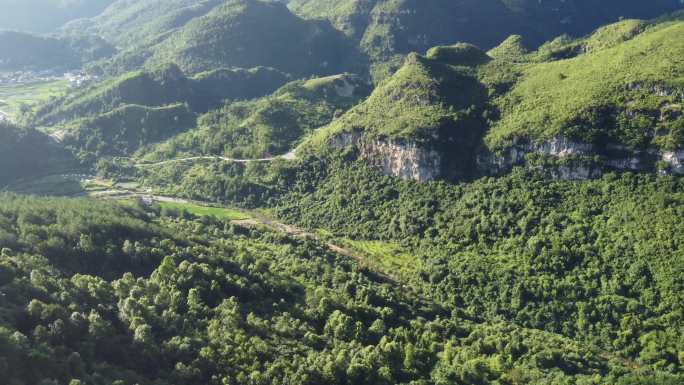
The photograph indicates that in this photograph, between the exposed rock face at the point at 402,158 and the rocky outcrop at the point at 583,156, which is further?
the exposed rock face at the point at 402,158

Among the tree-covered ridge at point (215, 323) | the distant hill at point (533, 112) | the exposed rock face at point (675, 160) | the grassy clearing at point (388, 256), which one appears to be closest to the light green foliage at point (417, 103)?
the distant hill at point (533, 112)

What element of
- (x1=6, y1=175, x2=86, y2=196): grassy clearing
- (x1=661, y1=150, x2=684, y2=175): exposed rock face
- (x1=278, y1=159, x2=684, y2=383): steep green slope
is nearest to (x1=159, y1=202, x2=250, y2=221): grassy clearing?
(x1=278, y1=159, x2=684, y2=383): steep green slope

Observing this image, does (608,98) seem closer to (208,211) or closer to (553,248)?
(553,248)

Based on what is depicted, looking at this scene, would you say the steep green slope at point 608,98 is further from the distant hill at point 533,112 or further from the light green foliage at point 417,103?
the light green foliage at point 417,103

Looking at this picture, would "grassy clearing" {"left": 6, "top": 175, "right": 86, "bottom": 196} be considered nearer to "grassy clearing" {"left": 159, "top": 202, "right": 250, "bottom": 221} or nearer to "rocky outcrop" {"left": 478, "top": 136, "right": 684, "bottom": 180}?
"grassy clearing" {"left": 159, "top": 202, "right": 250, "bottom": 221}

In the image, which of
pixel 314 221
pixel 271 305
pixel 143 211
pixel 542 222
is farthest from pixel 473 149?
pixel 143 211

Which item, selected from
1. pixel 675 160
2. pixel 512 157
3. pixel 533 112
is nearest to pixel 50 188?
pixel 512 157

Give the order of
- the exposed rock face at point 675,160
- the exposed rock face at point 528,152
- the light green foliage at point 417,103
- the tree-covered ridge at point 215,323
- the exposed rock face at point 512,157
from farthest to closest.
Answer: the light green foliage at point 417,103 < the exposed rock face at point 528,152 < the exposed rock face at point 512,157 < the exposed rock face at point 675,160 < the tree-covered ridge at point 215,323
